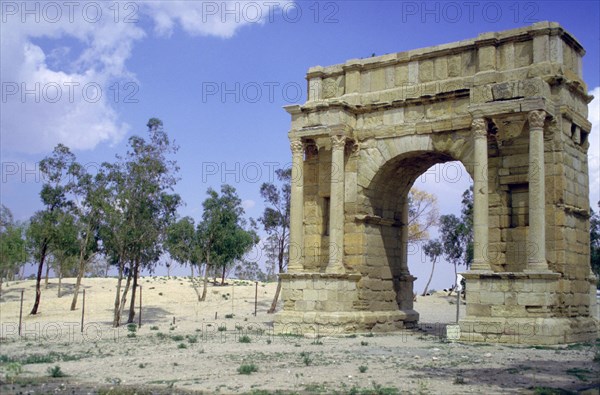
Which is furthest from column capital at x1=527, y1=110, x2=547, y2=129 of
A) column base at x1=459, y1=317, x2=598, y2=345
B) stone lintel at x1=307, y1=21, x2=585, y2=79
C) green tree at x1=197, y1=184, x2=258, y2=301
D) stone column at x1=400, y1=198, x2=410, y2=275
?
green tree at x1=197, y1=184, x2=258, y2=301

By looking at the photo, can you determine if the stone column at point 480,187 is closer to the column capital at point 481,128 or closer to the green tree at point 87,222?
the column capital at point 481,128

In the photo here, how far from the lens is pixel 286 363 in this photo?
1267 centimetres

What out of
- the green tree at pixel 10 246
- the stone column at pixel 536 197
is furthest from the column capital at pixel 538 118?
the green tree at pixel 10 246

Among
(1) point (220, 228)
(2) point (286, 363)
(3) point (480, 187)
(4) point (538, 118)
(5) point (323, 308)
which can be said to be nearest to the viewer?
(2) point (286, 363)

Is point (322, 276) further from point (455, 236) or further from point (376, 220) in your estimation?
point (455, 236)

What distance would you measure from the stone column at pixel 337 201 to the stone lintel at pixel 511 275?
4.07 meters

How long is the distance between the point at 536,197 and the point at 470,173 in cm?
240

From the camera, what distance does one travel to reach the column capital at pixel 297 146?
20.8 m

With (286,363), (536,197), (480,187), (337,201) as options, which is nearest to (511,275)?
(536,197)

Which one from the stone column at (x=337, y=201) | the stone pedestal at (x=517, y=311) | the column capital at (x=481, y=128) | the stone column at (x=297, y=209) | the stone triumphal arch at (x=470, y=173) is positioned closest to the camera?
the stone pedestal at (x=517, y=311)

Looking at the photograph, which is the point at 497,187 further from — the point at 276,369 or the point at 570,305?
the point at 276,369

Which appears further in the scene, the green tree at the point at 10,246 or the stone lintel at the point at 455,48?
the green tree at the point at 10,246

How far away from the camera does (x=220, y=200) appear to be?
38.1 metres

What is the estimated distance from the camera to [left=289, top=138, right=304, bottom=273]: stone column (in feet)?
66.9
